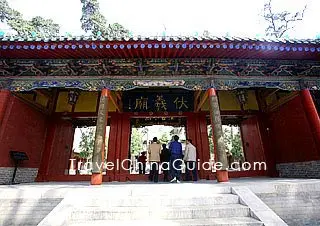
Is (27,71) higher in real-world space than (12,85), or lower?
higher

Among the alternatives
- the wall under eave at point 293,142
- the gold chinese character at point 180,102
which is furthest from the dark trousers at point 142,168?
the wall under eave at point 293,142

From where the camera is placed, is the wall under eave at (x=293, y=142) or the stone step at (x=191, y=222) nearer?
the stone step at (x=191, y=222)

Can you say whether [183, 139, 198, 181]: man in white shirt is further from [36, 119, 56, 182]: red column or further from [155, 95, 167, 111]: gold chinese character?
[36, 119, 56, 182]: red column

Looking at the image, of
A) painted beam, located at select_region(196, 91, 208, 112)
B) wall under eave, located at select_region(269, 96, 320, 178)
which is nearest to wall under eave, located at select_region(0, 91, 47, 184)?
painted beam, located at select_region(196, 91, 208, 112)

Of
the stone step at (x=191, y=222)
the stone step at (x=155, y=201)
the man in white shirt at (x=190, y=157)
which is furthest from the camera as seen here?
the man in white shirt at (x=190, y=157)

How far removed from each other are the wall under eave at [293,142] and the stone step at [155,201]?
13.5ft

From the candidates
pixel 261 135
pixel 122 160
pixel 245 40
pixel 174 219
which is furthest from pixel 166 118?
pixel 174 219

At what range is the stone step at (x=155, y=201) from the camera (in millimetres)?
3758

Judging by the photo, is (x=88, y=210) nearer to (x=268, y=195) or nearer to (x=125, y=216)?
(x=125, y=216)

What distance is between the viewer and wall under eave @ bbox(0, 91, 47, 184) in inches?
243

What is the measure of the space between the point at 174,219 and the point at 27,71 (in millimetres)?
5872

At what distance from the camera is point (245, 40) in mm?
5496

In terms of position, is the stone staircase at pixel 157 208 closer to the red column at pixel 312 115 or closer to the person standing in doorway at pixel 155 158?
the person standing in doorway at pixel 155 158

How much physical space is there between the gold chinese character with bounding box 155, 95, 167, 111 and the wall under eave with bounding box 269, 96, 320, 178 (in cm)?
407
